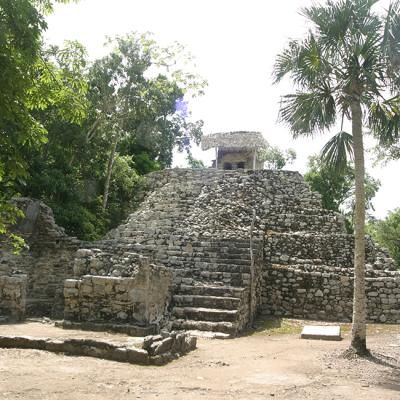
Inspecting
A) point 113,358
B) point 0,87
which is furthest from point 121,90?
point 0,87

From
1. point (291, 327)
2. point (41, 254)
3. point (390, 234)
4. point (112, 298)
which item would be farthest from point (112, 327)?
point (390, 234)

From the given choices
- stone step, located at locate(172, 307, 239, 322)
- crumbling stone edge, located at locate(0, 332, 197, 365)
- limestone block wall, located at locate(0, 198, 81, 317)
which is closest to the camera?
crumbling stone edge, located at locate(0, 332, 197, 365)

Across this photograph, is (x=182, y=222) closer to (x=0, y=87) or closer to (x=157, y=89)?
(x=157, y=89)

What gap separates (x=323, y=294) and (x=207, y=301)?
4398 millimetres

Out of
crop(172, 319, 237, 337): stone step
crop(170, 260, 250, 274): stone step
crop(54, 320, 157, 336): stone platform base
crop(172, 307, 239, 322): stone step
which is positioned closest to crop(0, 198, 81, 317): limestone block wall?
crop(170, 260, 250, 274): stone step

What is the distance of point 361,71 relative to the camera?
364 inches

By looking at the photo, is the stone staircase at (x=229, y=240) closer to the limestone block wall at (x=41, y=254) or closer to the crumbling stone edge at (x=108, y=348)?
the limestone block wall at (x=41, y=254)

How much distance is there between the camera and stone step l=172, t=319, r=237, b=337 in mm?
10828

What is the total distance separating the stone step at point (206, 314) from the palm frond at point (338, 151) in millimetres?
4090

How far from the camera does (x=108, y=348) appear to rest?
7.12 metres

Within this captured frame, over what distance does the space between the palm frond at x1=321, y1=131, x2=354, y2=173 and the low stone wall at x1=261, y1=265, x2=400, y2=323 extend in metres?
5.80

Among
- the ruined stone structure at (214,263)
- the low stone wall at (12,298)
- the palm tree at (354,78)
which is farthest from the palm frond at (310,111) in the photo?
the low stone wall at (12,298)

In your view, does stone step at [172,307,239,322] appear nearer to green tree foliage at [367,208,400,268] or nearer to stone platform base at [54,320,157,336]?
stone platform base at [54,320,157,336]

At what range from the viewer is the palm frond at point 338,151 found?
384 inches
